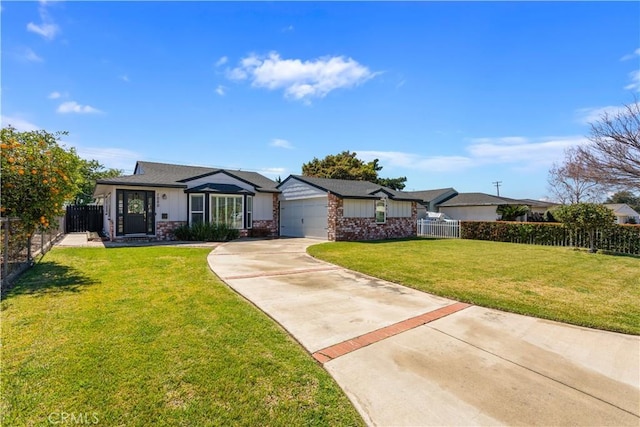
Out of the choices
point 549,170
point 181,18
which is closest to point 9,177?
point 181,18

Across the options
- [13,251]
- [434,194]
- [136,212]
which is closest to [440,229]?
[434,194]

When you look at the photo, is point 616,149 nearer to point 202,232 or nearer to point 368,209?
point 368,209

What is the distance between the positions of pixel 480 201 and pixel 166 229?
26601 mm

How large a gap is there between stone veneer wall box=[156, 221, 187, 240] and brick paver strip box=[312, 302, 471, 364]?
13.8 metres

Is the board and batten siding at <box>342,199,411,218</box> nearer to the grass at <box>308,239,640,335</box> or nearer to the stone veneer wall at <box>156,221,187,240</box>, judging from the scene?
the grass at <box>308,239,640,335</box>

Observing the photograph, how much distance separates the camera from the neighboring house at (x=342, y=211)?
53.9ft

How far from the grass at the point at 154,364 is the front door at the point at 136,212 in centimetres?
979

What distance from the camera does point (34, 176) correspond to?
21.8 ft

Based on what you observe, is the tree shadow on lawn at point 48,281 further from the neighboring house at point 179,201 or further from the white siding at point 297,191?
the white siding at point 297,191

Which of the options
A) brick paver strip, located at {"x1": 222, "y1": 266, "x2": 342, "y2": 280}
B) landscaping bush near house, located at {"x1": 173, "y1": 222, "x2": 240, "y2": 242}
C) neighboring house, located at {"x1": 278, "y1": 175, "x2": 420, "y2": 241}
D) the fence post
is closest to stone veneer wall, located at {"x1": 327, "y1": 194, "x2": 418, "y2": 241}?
neighboring house, located at {"x1": 278, "y1": 175, "x2": 420, "y2": 241}

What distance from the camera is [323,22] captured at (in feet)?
34.4

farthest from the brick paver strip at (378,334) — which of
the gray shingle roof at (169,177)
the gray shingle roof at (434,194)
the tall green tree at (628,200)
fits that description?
the tall green tree at (628,200)

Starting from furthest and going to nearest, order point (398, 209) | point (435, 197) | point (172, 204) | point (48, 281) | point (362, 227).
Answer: point (435, 197), point (398, 209), point (362, 227), point (172, 204), point (48, 281)

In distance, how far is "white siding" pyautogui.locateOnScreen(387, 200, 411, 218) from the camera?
18766 millimetres
